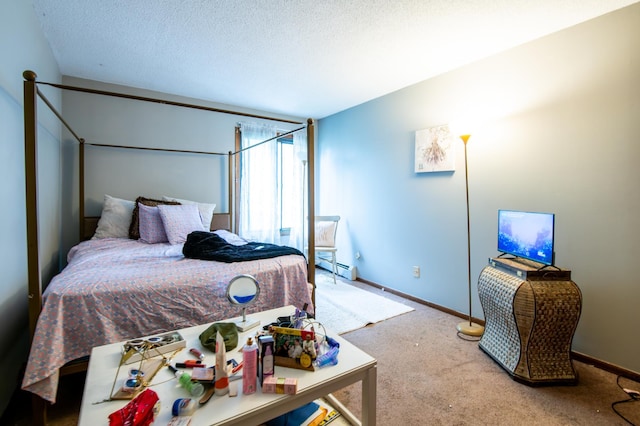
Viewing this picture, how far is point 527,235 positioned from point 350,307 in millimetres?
1706

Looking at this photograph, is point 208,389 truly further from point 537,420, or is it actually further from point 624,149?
point 624,149

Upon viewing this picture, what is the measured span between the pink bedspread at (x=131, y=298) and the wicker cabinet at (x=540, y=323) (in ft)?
4.41

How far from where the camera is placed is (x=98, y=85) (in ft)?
10.2

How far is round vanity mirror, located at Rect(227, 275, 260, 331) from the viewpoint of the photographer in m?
1.45

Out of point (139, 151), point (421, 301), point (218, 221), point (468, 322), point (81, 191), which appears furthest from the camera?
point (218, 221)

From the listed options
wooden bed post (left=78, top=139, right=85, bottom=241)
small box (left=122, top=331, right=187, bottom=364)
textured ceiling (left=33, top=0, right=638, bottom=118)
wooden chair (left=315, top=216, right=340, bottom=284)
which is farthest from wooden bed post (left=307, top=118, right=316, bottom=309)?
wooden bed post (left=78, top=139, right=85, bottom=241)

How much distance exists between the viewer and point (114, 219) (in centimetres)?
296

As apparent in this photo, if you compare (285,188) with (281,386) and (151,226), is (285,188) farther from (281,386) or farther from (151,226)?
(281,386)

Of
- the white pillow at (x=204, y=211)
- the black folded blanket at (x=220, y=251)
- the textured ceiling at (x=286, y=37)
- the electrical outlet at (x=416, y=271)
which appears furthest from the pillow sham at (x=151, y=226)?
the electrical outlet at (x=416, y=271)

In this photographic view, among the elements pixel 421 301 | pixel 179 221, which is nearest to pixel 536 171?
pixel 421 301

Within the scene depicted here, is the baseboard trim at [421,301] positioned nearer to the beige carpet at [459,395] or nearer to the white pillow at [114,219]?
the beige carpet at [459,395]

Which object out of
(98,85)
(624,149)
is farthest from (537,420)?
(98,85)

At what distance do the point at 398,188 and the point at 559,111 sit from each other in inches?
62.3

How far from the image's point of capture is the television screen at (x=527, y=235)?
1877 millimetres
